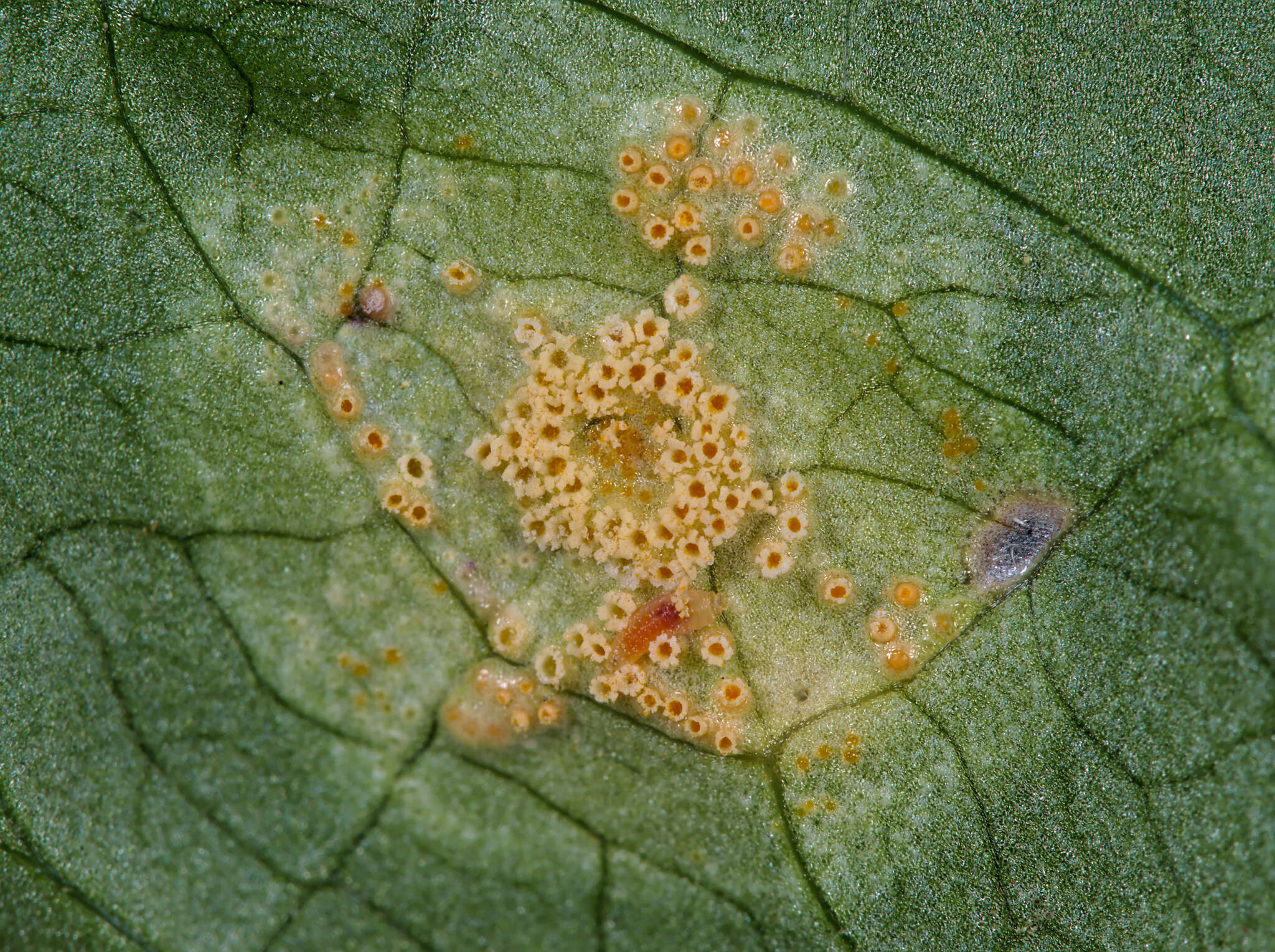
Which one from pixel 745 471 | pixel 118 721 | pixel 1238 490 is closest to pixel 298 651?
pixel 118 721

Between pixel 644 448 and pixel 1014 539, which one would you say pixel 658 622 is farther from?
pixel 1014 539

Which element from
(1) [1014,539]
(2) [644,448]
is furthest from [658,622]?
(1) [1014,539]

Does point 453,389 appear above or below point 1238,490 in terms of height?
below

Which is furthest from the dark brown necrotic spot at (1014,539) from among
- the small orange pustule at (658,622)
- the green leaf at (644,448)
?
the small orange pustule at (658,622)

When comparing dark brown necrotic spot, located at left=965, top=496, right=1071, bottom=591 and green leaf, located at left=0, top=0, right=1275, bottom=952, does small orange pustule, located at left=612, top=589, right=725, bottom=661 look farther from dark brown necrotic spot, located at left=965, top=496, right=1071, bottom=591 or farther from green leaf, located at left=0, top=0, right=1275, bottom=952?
dark brown necrotic spot, located at left=965, top=496, right=1071, bottom=591

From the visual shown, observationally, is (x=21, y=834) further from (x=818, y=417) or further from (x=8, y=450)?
(x=818, y=417)

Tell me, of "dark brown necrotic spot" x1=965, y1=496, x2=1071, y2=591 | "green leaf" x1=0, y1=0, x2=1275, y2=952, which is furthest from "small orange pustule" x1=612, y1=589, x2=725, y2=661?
"dark brown necrotic spot" x1=965, y1=496, x2=1071, y2=591

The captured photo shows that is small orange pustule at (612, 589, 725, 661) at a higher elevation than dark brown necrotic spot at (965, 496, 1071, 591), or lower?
lower
